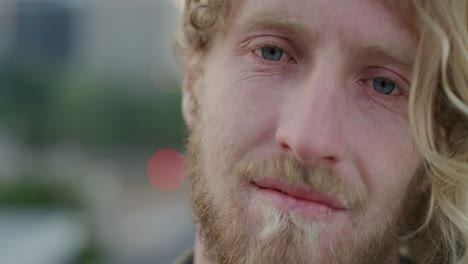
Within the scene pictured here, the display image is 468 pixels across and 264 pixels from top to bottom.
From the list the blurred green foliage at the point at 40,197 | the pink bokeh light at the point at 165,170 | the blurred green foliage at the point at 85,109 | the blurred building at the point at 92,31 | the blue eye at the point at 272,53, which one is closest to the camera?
the blue eye at the point at 272,53

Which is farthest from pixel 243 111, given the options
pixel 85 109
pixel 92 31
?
pixel 92 31

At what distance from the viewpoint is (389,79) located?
2240 millimetres

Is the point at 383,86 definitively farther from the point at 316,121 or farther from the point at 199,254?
the point at 199,254

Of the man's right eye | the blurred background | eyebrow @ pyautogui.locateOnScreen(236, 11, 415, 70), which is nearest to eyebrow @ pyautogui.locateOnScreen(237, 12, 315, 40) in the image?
eyebrow @ pyautogui.locateOnScreen(236, 11, 415, 70)

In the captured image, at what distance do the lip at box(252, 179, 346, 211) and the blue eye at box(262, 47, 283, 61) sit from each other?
51 cm

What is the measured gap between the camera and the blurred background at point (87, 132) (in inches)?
506

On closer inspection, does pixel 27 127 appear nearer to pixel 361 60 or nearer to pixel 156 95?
pixel 156 95

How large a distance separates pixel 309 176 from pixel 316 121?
0.20m

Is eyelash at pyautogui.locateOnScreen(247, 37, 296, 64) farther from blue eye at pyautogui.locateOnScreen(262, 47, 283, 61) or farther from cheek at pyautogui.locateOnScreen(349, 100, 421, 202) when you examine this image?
cheek at pyautogui.locateOnScreen(349, 100, 421, 202)

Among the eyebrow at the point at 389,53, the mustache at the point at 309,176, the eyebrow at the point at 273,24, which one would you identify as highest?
the eyebrow at the point at 273,24

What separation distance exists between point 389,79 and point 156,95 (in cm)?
2967

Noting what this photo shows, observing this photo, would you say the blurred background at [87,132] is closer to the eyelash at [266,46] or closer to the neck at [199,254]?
the neck at [199,254]

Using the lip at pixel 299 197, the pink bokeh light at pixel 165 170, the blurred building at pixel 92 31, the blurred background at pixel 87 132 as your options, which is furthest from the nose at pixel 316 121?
the blurred building at pixel 92 31

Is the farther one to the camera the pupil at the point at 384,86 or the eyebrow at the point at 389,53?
the pupil at the point at 384,86
